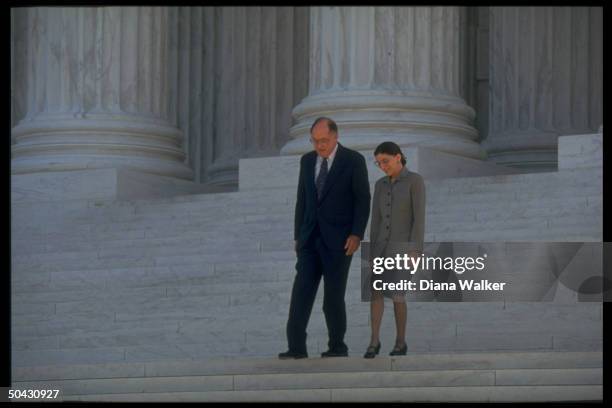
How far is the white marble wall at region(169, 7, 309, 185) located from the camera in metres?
52.7

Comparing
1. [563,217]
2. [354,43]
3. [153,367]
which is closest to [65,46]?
[354,43]

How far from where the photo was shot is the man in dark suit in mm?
28031

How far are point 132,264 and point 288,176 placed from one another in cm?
456

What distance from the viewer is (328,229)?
92.5 ft

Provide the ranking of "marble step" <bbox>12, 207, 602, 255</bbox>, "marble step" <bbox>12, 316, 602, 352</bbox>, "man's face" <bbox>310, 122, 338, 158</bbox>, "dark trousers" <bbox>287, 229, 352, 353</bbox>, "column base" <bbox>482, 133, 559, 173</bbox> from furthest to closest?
1. "column base" <bbox>482, 133, 559, 173</bbox>
2. "marble step" <bbox>12, 207, 602, 255</bbox>
3. "marble step" <bbox>12, 316, 602, 352</bbox>
4. "man's face" <bbox>310, 122, 338, 158</bbox>
5. "dark trousers" <bbox>287, 229, 352, 353</bbox>

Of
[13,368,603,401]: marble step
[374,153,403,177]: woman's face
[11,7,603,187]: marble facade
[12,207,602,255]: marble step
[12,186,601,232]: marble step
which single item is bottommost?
[13,368,603,401]: marble step

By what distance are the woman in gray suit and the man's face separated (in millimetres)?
716

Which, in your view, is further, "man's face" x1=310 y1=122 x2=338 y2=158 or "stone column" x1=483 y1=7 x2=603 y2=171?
"stone column" x1=483 y1=7 x2=603 y2=171

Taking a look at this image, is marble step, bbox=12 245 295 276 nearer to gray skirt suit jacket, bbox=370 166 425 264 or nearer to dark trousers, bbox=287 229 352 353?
dark trousers, bbox=287 229 352 353

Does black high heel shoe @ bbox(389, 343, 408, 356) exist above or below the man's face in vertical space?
below

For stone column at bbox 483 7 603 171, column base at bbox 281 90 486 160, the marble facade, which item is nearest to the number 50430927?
column base at bbox 281 90 486 160

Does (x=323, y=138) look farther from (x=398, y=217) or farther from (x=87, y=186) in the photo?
(x=87, y=186)

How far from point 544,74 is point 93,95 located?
36.6 feet

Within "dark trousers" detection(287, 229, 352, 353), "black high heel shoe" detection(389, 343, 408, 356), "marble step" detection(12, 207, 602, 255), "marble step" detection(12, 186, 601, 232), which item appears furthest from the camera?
"marble step" detection(12, 186, 601, 232)
